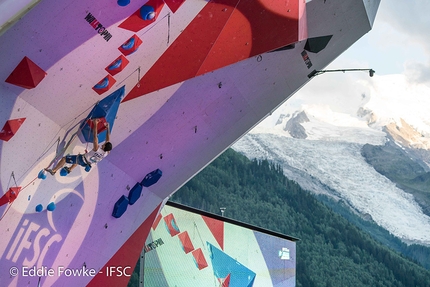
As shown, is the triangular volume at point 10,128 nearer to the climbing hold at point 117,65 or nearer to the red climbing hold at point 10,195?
the red climbing hold at point 10,195

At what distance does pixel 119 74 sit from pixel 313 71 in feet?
16.9

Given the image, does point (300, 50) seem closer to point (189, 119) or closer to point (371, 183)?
point (189, 119)

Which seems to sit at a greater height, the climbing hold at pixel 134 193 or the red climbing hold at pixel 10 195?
the climbing hold at pixel 134 193

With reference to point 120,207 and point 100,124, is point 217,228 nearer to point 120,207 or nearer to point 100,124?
point 120,207

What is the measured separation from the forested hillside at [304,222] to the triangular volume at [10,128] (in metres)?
50.8

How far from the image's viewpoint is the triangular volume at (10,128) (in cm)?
676

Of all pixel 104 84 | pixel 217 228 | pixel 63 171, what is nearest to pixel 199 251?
pixel 217 228

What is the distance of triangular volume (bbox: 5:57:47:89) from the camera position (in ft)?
21.6

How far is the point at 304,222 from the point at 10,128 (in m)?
68.5

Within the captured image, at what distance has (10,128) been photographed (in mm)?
6824

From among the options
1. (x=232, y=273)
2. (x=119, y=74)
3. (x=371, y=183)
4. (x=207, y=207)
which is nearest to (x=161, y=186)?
(x=119, y=74)

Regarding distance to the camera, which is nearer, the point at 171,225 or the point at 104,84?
the point at 104,84

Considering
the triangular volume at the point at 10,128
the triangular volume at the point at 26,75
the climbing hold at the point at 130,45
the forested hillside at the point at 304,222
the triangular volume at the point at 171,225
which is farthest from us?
the forested hillside at the point at 304,222

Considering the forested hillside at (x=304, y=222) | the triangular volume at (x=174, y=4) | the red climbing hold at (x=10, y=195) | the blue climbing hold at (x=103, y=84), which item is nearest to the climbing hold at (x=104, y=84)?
the blue climbing hold at (x=103, y=84)
